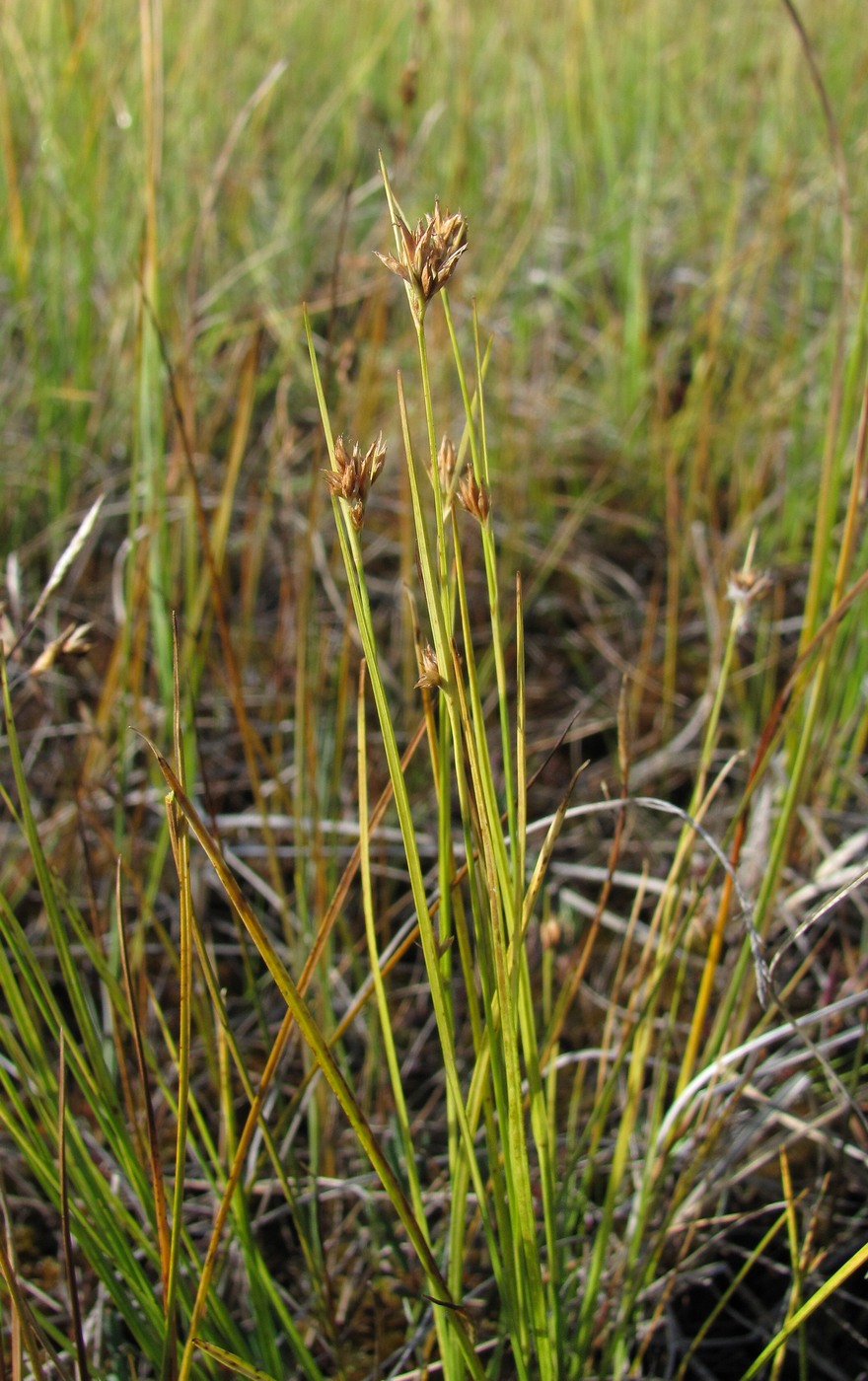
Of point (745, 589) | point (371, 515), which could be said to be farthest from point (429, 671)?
point (371, 515)

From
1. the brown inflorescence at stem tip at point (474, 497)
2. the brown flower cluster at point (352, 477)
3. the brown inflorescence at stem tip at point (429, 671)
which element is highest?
the brown flower cluster at point (352, 477)

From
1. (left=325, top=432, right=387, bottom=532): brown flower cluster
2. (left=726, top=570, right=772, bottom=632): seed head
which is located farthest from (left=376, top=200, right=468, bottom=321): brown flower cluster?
(left=726, top=570, right=772, bottom=632): seed head

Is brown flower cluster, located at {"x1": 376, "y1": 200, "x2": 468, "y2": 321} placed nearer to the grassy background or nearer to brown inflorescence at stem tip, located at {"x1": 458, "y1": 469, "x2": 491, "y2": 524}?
brown inflorescence at stem tip, located at {"x1": 458, "y1": 469, "x2": 491, "y2": 524}

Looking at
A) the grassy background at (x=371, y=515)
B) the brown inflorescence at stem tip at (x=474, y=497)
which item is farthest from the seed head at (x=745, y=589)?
the brown inflorescence at stem tip at (x=474, y=497)

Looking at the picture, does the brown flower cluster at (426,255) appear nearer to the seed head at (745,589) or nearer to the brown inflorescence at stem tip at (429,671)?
the brown inflorescence at stem tip at (429,671)

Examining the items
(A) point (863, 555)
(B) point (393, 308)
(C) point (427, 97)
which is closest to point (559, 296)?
(B) point (393, 308)

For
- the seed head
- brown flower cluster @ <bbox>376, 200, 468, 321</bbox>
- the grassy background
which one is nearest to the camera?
brown flower cluster @ <bbox>376, 200, 468, 321</bbox>

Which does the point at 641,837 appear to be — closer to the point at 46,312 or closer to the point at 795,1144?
the point at 795,1144
